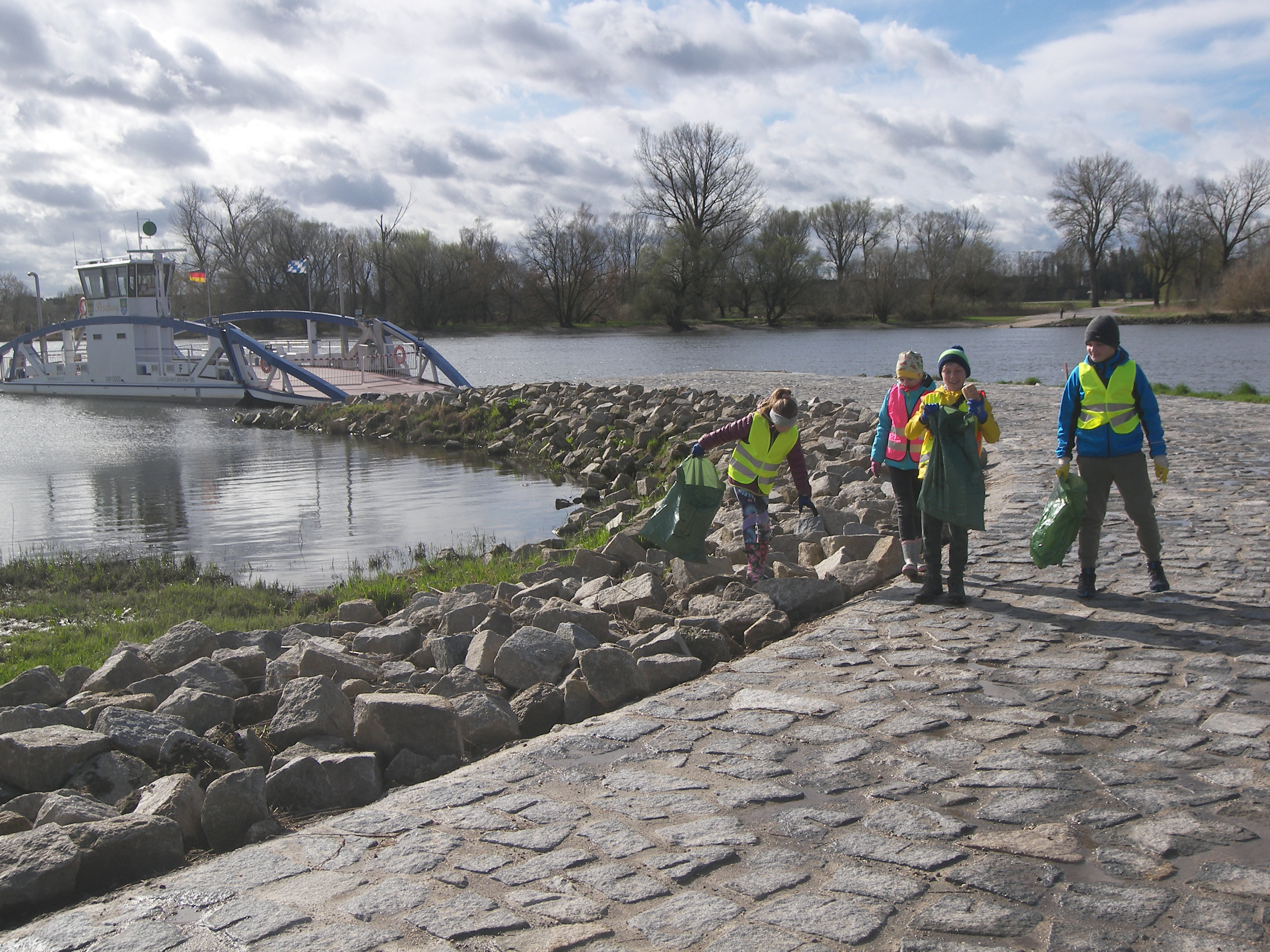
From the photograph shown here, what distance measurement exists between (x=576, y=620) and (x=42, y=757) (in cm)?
286

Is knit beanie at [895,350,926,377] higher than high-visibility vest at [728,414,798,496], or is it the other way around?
knit beanie at [895,350,926,377]

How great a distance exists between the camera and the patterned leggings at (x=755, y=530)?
267 inches

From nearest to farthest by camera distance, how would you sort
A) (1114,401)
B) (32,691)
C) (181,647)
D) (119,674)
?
1. (32,691)
2. (119,674)
3. (1114,401)
4. (181,647)

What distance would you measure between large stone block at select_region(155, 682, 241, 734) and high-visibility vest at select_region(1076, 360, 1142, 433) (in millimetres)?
5282

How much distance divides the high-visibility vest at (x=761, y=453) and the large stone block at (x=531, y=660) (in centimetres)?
203

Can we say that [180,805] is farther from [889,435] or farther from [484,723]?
[889,435]

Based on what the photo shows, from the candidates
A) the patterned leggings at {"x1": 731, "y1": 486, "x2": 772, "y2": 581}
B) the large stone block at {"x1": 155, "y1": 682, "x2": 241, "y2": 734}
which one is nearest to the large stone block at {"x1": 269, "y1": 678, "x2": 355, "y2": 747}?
the large stone block at {"x1": 155, "y1": 682, "x2": 241, "y2": 734}

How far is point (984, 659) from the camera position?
4.98 m

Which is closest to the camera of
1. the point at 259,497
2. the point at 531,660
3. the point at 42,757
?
the point at 42,757

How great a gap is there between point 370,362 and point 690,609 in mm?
30235

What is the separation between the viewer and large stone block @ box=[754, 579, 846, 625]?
244 inches

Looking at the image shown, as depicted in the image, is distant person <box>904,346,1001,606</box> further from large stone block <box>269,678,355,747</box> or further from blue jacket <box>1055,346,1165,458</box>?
large stone block <box>269,678,355,747</box>

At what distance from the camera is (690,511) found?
7.16 metres

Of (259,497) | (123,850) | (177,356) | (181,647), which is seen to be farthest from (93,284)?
(123,850)
